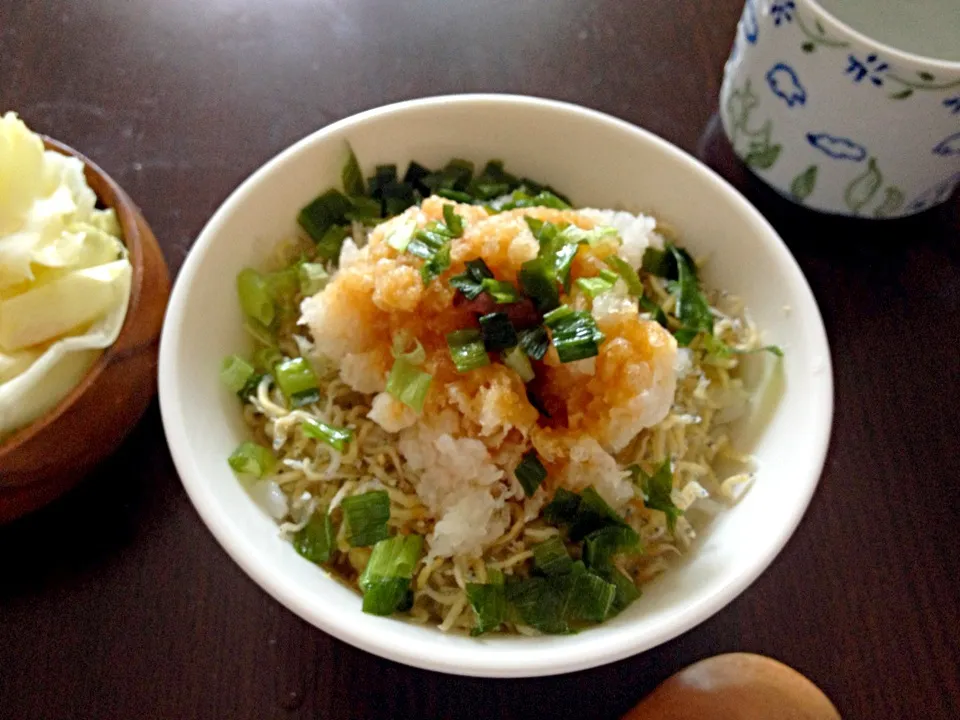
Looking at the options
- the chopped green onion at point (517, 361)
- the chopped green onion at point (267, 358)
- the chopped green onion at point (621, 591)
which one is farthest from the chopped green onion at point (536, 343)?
the chopped green onion at point (267, 358)

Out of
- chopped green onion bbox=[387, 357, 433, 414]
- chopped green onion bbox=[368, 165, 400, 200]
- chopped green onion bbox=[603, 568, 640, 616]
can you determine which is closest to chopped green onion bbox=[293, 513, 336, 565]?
chopped green onion bbox=[387, 357, 433, 414]

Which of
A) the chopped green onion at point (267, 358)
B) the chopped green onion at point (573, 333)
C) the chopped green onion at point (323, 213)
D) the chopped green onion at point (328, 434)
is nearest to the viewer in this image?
the chopped green onion at point (573, 333)

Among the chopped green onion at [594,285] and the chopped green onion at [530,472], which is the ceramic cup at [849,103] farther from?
the chopped green onion at [530,472]

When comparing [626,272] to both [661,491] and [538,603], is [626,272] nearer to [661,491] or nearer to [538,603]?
[661,491]

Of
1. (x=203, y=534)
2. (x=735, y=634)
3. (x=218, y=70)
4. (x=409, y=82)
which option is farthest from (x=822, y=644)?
(x=218, y=70)

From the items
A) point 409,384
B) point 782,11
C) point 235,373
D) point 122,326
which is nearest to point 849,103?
point 782,11

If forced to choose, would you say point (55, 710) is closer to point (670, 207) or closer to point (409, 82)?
point (670, 207)
